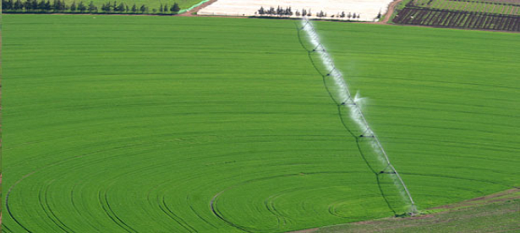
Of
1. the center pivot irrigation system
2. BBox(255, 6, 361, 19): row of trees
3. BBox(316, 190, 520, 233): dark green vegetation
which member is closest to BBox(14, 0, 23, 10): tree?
BBox(255, 6, 361, 19): row of trees

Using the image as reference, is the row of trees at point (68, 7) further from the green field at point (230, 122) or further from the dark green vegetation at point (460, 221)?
the dark green vegetation at point (460, 221)

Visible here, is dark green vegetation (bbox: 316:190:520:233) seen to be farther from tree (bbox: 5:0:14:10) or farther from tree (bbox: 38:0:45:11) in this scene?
tree (bbox: 5:0:14:10)

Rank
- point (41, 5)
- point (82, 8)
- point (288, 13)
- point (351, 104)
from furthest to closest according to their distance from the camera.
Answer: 1. point (288, 13)
2. point (82, 8)
3. point (41, 5)
4. point (351, 104)

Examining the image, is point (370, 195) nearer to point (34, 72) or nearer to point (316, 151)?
point (316, 151)

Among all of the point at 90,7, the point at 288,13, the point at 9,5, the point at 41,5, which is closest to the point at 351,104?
the point at 288,13

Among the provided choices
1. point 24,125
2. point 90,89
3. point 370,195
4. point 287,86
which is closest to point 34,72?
point 90,89

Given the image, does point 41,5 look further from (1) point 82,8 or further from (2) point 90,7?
(2) point 90,7
